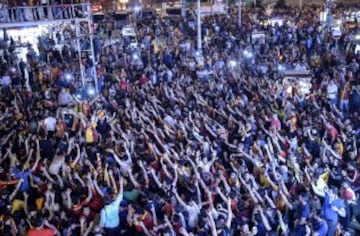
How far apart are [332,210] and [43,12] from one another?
12.7 m

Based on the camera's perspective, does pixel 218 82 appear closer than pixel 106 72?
Yes

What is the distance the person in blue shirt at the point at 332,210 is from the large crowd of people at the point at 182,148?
0.02m

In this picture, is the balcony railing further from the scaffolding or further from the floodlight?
the floodlight

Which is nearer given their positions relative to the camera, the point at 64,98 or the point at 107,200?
the point at 107,200

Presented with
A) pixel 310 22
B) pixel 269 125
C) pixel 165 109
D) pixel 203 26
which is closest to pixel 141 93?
pixel 165 109

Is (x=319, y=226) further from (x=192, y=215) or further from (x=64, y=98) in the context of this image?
(x=64, y=98)

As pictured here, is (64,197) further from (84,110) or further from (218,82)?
(218,82)

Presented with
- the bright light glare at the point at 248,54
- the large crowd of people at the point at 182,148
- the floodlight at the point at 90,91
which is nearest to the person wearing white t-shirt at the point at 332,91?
the large crowd of people at the point at 182,148

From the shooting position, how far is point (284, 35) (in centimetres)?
2123

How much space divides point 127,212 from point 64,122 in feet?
15.2

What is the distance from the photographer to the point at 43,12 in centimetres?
1742

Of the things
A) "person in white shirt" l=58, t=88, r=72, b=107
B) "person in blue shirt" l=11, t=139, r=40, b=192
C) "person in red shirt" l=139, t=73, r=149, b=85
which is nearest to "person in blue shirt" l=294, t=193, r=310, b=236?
"person in blue shirt" l=11, t=139, r=40, b=192

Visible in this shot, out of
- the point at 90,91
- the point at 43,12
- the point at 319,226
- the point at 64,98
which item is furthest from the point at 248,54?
the point at 319,226

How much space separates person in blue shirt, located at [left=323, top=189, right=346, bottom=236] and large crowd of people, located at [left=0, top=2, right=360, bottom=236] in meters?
0.02
